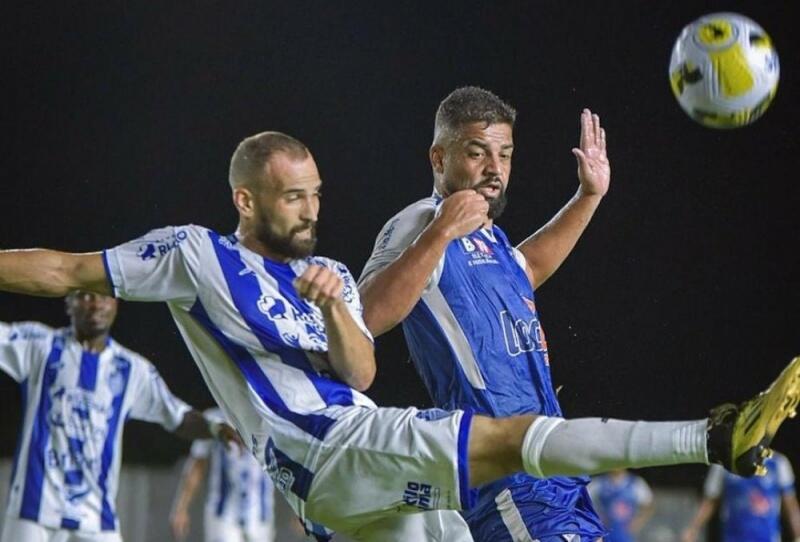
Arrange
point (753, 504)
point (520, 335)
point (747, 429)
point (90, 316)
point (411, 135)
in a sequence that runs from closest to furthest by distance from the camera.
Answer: point (747, 429) → point (520, 335) → point (90, 316) → point (411, 135) → point (753, 504)

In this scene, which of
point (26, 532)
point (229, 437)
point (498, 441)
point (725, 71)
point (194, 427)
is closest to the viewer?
point (498, 441)

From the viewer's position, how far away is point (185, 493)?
1016cm

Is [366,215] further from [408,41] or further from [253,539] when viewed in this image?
[253,539]

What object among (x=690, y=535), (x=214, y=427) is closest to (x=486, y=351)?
(x=214, y=427)

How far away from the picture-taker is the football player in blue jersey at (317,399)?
11.4 feet

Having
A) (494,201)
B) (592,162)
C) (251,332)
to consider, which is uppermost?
(592,162)

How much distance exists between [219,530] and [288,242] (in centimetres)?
698

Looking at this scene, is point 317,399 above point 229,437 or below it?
above

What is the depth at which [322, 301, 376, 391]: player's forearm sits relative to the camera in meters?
3.74

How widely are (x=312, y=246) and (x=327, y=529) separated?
83 centimetres

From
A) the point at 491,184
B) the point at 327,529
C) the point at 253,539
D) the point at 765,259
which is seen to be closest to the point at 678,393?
the point at 765,259

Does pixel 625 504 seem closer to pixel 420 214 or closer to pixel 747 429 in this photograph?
pixel 420 214

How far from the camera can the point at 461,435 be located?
3.59m

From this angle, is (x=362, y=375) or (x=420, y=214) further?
(x=420, y=214)
